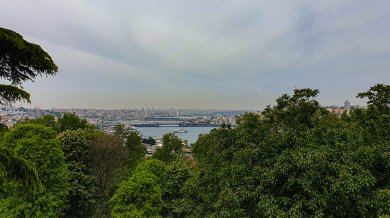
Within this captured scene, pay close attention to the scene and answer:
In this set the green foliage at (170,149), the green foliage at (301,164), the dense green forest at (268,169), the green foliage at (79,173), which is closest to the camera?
the dense green forest at (268,169)

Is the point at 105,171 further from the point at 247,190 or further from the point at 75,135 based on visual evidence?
the point at 247,190

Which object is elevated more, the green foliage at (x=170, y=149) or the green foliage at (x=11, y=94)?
the green foliage at (x=11, y=94)

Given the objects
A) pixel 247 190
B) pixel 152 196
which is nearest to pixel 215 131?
pixel 247 190

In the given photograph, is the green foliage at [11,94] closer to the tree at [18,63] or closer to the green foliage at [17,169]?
the tree at [18,63]

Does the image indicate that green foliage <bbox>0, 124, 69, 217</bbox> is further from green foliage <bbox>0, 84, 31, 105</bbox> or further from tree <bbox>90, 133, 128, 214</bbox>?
green foliage <bbox>0, 84, 31, 105</bbox>

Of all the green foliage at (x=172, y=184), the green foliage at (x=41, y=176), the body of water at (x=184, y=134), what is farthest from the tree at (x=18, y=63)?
the body of water at (x=184, y=134)

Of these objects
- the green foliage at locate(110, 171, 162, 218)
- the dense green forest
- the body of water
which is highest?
the dense green forest

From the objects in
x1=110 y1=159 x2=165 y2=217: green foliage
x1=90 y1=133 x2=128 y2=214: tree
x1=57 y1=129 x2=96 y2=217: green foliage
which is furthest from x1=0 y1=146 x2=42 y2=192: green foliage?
x1=90 y1=133 x2=128 y2=214: tree
